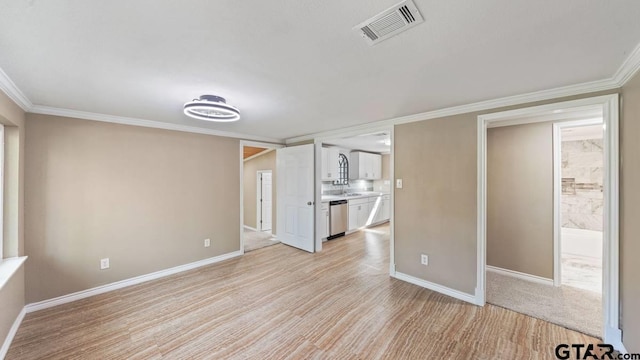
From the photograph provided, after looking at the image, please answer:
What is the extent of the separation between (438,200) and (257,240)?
12.6 ft

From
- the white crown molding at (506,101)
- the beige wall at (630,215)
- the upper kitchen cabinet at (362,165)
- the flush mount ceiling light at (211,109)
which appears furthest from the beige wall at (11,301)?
the upper kitchen cabinet at (362,165)

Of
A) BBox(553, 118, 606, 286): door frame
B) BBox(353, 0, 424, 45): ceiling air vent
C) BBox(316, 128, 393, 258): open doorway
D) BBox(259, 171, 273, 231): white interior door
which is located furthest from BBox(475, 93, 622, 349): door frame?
BBox(259, 171, 273, 231): white interior door

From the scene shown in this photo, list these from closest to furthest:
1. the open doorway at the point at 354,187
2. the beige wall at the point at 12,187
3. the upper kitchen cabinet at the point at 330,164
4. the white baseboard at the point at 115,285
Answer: the beige wall at the point at 12,187 → the white baseboard at the point at 115,285 → the open doorway at the point at 354,187 → the upper kitchen cabinet at the point at 330,164

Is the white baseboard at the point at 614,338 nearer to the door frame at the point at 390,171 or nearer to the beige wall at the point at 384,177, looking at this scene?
the door frame at the point at 390,171

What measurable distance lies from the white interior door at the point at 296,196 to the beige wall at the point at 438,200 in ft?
5.53

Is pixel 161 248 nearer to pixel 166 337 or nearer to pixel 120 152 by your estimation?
pixel 120 152

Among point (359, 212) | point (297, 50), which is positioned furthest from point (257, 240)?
point (297, 50)

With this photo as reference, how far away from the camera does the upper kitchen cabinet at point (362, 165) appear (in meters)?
6.72

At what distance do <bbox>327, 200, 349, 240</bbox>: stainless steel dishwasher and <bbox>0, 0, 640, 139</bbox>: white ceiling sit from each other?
3.29 metres

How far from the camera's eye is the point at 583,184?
15.9ft

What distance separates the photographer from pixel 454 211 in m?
2.79

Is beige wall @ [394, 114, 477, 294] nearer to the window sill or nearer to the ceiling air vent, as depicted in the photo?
the ceiling air vent

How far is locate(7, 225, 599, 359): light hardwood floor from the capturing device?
1.94 meters

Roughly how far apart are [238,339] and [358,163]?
209 inches
